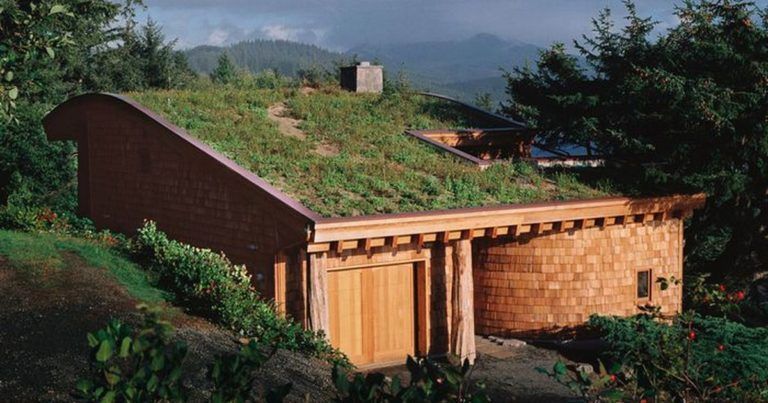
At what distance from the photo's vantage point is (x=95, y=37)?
1617 inches

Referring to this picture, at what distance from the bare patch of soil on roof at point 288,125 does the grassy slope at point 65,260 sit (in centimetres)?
458

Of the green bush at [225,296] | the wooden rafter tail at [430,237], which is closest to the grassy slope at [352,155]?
the wooden rafter tail at [430,237]

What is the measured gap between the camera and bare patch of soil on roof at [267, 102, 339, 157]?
18.5 m

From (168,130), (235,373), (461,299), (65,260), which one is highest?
(168,130)

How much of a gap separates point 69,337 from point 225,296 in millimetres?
2841

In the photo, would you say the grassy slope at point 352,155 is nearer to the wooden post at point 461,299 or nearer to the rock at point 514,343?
the wooden post at point 461,299

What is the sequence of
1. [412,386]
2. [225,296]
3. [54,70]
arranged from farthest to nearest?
[54,70] → [225,296] → [412,386]

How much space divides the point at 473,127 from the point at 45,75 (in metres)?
20.4

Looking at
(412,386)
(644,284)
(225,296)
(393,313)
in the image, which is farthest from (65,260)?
(412,386)

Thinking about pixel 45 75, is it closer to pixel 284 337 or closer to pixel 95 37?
pixel 95 37

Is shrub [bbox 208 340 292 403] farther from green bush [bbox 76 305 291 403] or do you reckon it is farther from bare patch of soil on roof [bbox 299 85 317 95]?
bare patch of soil on roof [bbox 299 85 317 95]

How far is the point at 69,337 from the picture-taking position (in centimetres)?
1162

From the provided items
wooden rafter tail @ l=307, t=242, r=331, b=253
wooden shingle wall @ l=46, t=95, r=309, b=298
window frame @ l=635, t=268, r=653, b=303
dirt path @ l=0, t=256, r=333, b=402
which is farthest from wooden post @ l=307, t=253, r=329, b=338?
window frame @ l=635, t=268, r=653, b=303

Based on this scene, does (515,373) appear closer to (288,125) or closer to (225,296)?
(225,296)
